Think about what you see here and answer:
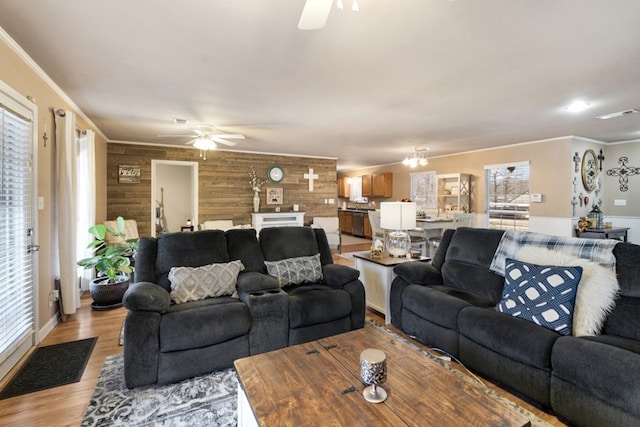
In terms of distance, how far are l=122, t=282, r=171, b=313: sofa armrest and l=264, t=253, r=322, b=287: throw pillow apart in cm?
96

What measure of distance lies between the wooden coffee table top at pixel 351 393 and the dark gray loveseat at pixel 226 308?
2.35 ft

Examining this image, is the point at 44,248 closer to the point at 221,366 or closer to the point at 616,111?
the point at 221,366

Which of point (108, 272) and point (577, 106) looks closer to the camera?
point (108, 272)

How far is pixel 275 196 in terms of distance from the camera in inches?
294

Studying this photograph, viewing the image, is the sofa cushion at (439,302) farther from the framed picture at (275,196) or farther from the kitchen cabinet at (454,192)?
the framed picture at (275,196)

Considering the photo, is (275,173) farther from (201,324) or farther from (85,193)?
(201,324)

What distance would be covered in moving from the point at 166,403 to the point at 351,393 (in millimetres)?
1305

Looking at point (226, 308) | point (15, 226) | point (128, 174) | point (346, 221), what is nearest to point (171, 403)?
point (226, 308)

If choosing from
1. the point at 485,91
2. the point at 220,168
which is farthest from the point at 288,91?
the point at 220,168

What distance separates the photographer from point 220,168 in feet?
22.6

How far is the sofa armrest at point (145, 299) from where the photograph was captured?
2.06m

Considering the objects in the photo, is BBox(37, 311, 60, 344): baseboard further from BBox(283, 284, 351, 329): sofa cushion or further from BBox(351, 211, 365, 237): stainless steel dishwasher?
BBox(351, 211, 365, 237): stainless steel dishwasher

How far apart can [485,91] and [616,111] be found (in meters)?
2.25

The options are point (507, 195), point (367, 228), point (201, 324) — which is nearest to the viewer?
point (201, 324)
